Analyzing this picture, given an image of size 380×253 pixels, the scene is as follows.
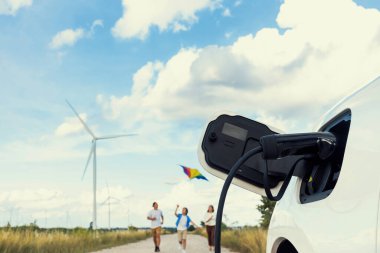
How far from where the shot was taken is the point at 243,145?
8.50 ft

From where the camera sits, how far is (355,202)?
1542mm

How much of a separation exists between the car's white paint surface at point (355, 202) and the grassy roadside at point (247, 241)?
1195 centimetres

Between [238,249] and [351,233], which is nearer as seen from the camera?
[351,233]

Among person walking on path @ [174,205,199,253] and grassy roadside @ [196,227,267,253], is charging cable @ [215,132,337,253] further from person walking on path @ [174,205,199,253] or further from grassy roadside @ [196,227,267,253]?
person walking on path @ [174,205,199,253]

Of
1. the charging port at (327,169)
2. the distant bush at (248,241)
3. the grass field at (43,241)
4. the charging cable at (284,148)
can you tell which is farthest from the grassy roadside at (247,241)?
the charging cable at (284,148)

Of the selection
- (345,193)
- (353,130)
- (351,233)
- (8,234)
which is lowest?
(351,233)

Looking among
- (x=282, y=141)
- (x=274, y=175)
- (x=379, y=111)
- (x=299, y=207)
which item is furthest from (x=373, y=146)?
(x=274, y=175)

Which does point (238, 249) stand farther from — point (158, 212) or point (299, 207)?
point (299, 207)

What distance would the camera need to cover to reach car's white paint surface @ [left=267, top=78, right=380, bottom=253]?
1455 millimetres

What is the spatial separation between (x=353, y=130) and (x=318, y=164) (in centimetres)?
45

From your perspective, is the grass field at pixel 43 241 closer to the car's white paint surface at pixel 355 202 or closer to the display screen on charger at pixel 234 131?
the display screen on charger at pixel 234 131

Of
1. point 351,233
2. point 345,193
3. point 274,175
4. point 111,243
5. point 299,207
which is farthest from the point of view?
point 111,243

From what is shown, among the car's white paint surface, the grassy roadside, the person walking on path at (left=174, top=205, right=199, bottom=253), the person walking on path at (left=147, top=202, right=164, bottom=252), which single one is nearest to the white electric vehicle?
the car's white paint surface

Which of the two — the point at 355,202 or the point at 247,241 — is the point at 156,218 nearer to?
the point at 247,241
